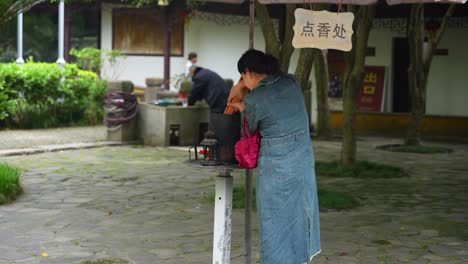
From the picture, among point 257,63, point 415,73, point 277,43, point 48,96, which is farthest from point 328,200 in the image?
Result: point 48,96

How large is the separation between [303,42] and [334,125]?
45.2 ft

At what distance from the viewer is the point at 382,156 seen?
15047mm

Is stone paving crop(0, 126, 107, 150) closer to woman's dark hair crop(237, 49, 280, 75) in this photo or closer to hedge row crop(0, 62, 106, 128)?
hedge row crop(0, 62, 106, 128)

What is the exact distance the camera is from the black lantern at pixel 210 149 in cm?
573

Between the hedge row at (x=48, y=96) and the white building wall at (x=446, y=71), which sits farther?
the white building wall at (x=446, y=71)

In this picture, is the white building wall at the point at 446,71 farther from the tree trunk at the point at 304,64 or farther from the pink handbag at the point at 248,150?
the pink handbag at the point at 248,150

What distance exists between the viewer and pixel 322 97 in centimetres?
1756

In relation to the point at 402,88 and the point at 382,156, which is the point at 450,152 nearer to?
the point at 382,156

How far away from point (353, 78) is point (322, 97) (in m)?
5.17

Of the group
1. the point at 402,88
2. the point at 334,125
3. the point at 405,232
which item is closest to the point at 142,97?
the point at 334,125

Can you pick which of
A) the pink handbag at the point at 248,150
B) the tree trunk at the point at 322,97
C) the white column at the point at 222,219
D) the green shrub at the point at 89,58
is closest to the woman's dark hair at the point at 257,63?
the pink handbag at the point at 248,150

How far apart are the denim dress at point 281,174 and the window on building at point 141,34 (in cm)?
1671

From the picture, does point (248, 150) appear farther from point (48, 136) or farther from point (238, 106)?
point (48, 136)

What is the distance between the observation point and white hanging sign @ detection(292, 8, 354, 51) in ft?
21.2
